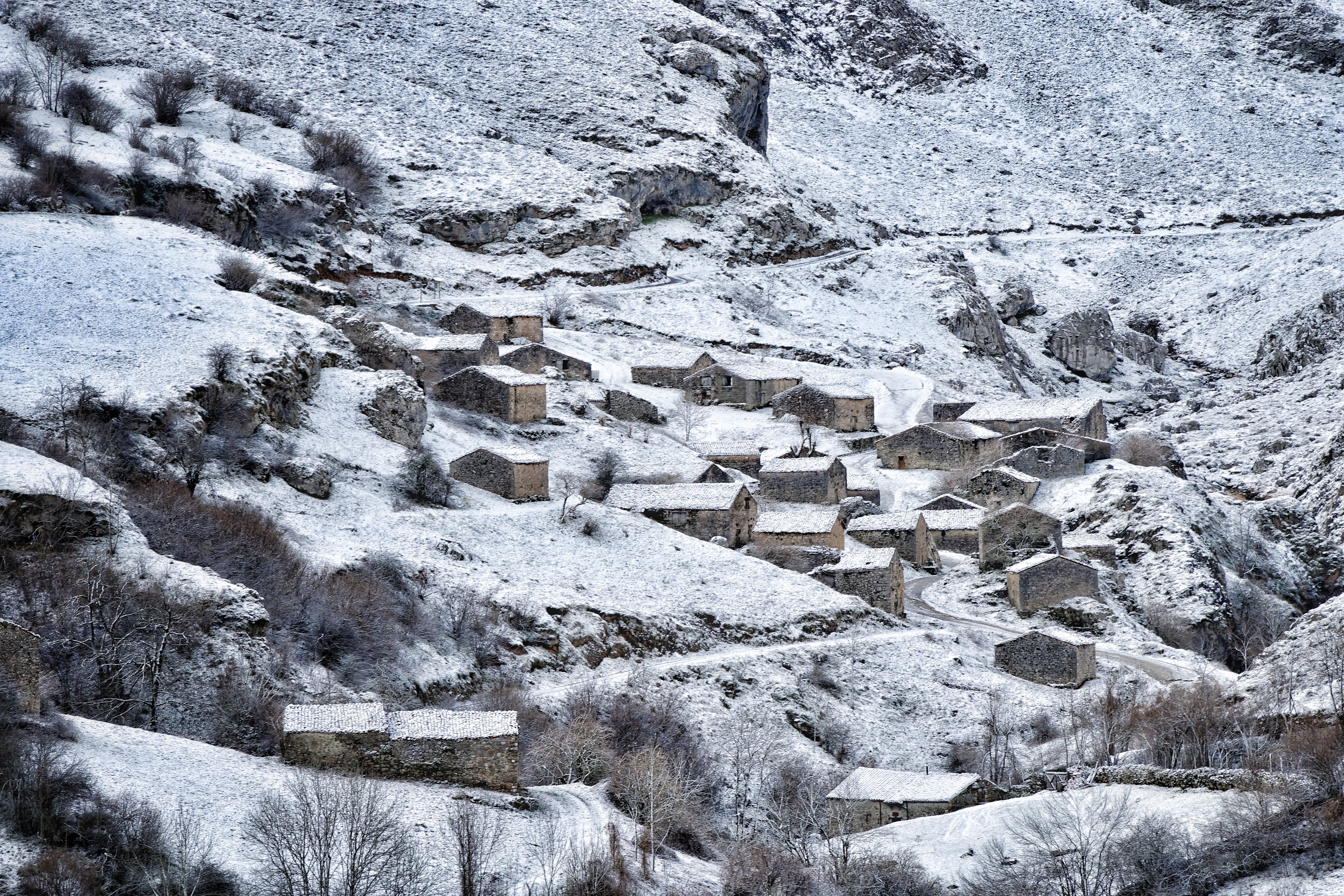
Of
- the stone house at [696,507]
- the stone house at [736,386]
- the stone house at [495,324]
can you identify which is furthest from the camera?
the stone house at [736,386]

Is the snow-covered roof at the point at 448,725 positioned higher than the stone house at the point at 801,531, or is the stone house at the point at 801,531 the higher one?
the snow-covered roof at the point at 448,725

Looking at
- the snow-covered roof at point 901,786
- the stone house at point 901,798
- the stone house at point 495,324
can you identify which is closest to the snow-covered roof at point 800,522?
the snow-covered roof at point 901,786

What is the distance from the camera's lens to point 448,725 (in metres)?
30.7

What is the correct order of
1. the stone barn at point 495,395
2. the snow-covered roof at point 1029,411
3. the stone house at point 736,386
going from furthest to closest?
the stone house at point 736,386, the snow-covered roof at point 1029,411, the stone barn at point 495,395

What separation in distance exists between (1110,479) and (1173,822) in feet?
136

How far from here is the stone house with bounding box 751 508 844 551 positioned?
60.9m

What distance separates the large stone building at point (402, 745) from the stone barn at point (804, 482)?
126 feet

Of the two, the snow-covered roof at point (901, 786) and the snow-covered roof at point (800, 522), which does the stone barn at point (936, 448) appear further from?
the snow-covered roof at point (901, 786)

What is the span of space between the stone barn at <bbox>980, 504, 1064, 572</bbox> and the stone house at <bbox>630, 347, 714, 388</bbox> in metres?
24.8

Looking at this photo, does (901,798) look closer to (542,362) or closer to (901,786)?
(901,786)

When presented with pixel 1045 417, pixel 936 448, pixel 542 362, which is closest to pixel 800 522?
pixel 936 448

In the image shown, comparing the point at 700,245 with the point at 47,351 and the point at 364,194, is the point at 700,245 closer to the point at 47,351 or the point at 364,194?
the point at 364,194

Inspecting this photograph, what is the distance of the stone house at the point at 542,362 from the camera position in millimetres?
77562

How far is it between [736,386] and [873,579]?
1134 inches
